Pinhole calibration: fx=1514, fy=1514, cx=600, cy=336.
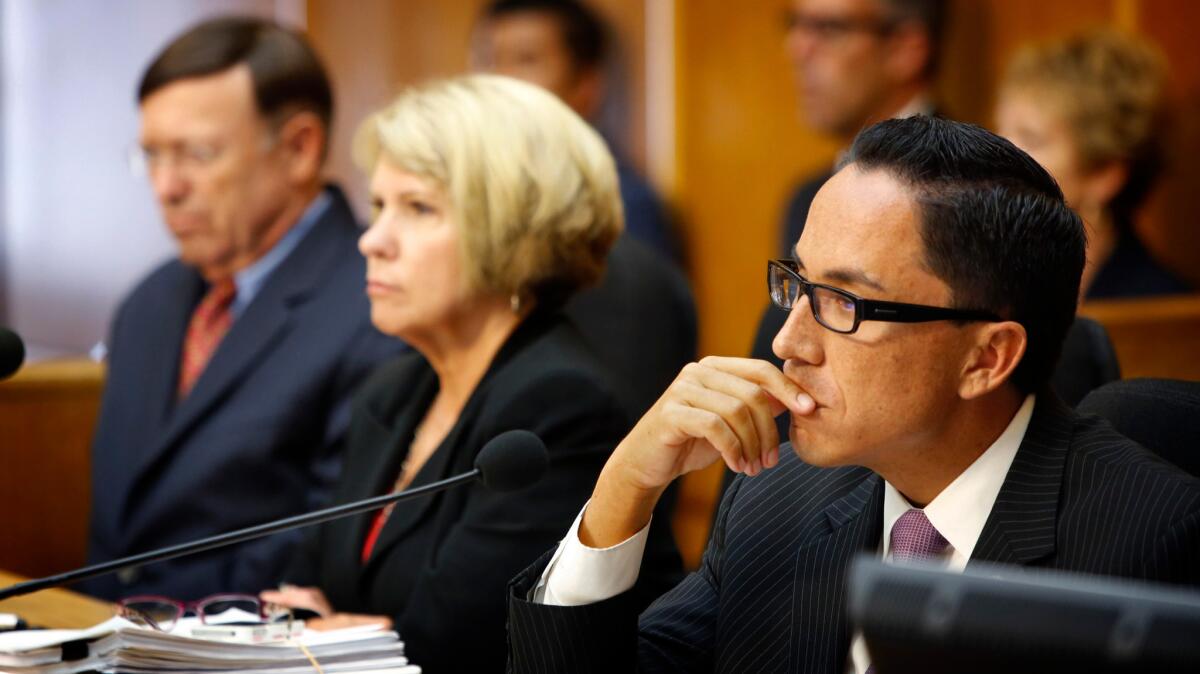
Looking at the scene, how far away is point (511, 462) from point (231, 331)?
4.86ft

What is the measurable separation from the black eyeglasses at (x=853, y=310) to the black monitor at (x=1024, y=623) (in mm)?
639

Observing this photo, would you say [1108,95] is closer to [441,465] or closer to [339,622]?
[441,465]

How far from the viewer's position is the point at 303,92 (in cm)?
344

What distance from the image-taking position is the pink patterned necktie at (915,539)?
61.6 inches

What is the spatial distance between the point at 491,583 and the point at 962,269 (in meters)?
0.90

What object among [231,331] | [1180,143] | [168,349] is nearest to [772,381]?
[231,331]

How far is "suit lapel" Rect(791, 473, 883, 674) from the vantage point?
159 centimetres

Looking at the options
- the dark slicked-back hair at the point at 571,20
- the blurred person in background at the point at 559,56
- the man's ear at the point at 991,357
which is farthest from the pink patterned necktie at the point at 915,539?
the dark slicked-back hair at the point at 571,20

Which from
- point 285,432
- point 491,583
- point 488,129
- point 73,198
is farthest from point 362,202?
point 491,583

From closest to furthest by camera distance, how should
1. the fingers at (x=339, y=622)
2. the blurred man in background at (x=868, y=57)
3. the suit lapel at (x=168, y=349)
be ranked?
the fingers at (x=339, y=622) → the suit lapel at (x=168, y=349) → the blurred man in background at (x=868, y=57)

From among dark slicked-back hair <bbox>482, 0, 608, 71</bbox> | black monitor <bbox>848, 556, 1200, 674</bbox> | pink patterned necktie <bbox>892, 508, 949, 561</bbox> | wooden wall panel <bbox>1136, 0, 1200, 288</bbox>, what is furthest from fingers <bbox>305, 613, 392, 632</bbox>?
dark slicked-back hair <bbox>482, 0, 608, 71</bbox>

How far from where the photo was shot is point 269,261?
3.33 meters

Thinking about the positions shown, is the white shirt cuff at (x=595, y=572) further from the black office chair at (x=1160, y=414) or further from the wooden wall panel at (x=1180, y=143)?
the wooden wall panel at (x=1180, y=143)

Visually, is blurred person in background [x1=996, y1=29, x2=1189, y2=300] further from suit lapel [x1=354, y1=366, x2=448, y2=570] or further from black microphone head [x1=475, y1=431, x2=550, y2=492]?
black microphone head [x1=475, y1=431, x2=550, y2=492]
